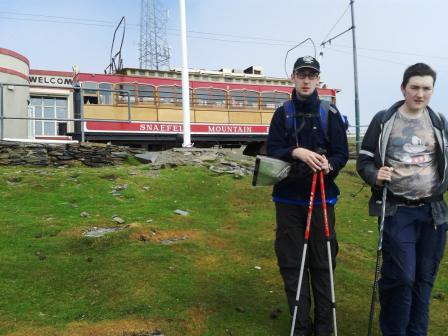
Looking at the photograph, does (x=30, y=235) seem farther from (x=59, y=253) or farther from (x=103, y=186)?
(x=103, y=186)

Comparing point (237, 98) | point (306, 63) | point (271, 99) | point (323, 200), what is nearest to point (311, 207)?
point (323, 200)

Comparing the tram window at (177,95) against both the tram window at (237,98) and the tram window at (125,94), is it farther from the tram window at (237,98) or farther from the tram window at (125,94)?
the tram window at (237,98)

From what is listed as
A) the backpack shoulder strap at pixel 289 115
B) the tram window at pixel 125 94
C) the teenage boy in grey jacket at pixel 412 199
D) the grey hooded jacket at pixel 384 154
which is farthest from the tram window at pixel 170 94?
the teenage boy in grey jacket at pixel 412 199

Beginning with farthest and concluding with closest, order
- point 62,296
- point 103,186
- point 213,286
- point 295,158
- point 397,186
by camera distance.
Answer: point 103,186 < point 213,286 < point 62,296 < point 295,158 < point 397,186

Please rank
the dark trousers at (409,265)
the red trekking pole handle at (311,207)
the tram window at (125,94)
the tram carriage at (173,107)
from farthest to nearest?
1. the tram window at (125,94)
2. the tram carriage at (173,107)
3. the red trekking pole handle at (311,207)
4. the dark trousers at (409,265)

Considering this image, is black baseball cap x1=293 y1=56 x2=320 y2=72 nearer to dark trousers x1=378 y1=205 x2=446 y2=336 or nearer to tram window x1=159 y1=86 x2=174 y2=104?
dark trousers x1=378 y1=205 x2=446 y2=336

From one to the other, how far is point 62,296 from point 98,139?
13.2 meters

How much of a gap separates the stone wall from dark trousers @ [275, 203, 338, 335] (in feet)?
30.0

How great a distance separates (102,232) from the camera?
6363 mm

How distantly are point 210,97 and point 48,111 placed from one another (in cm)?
1277

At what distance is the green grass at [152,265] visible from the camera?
4.11 metres

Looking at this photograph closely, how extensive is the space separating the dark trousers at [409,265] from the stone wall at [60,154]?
9.87 metres

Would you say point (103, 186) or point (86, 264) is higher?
point (103, 186)

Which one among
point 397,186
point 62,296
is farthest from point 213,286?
point 397,186
